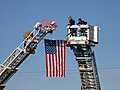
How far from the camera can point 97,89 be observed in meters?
38.2

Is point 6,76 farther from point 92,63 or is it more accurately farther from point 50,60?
point 92,63

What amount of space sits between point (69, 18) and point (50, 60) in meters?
5.04

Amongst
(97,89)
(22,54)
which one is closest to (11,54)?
(22,54)

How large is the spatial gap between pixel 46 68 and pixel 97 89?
5.99m

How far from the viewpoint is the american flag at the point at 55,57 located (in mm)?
37938

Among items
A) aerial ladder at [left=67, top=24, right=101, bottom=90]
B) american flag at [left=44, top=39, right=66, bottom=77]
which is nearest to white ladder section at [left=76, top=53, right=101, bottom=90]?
aerial ladder at [left=67, top=24, right=101, bottom=90]

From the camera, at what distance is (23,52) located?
39719 mm

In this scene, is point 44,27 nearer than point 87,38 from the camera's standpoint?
No

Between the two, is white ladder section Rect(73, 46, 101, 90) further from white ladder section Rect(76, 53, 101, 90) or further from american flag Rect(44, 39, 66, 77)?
american flag Rect(44, 39, 66, 77)

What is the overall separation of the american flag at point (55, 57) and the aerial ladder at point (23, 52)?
1.57 m

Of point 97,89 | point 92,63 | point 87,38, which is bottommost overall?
point 97,89

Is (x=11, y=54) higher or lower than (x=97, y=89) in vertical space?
higher

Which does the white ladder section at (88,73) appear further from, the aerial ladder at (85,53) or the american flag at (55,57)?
the american flag at (55,57)

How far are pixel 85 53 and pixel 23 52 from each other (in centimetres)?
704
